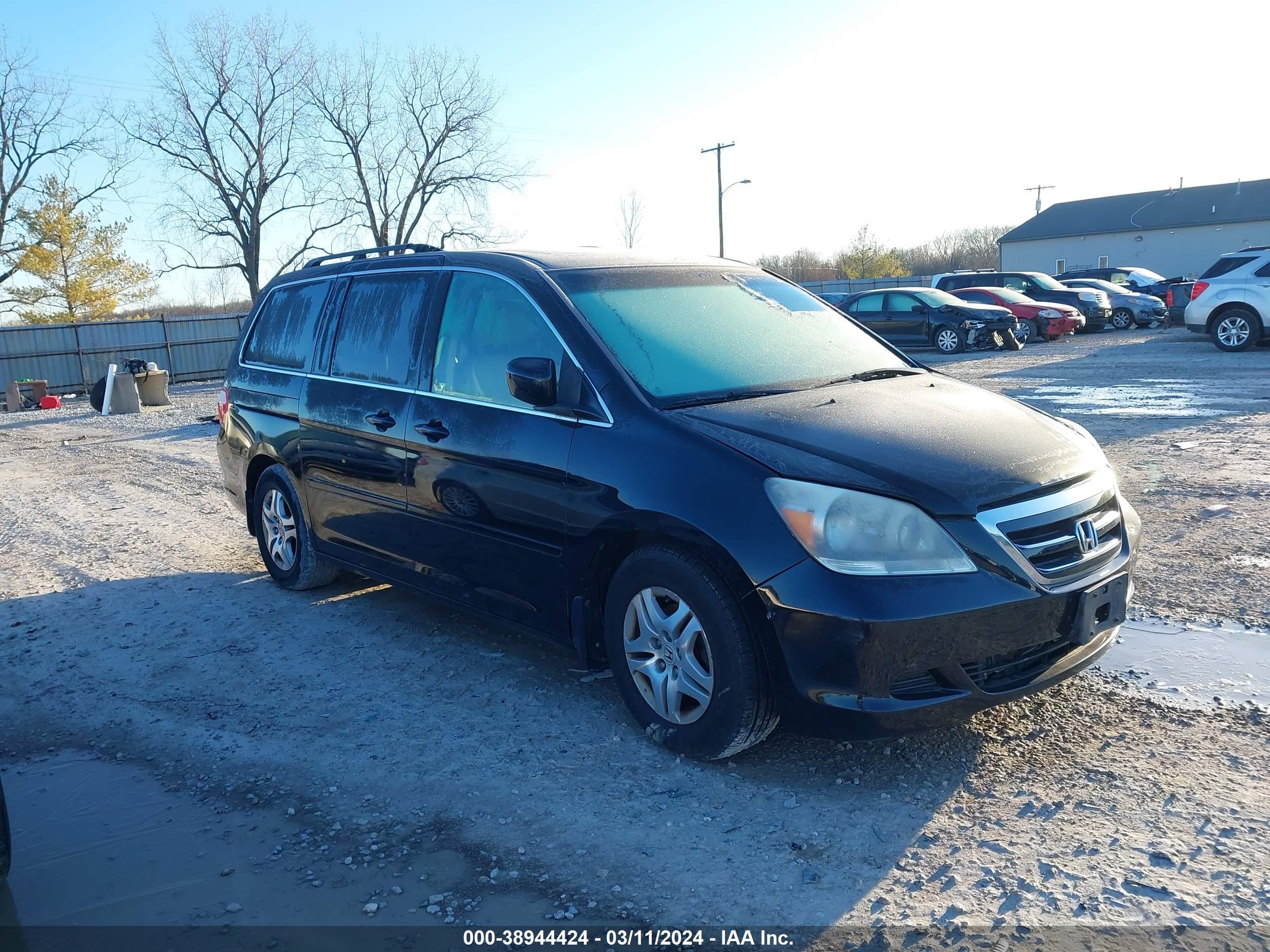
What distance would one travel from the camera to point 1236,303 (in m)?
18.1

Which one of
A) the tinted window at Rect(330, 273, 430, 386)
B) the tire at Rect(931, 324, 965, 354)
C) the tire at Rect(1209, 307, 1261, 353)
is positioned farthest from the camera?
the tire at Rect(931, 324, 965, 354)

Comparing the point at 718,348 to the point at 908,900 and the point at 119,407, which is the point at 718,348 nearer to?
the point at 908,900

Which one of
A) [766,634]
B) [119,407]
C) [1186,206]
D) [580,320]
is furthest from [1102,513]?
[1186,206]

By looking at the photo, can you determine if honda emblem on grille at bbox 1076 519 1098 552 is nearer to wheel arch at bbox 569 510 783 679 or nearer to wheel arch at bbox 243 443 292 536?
wheel arch at bbox 569 510 783 679

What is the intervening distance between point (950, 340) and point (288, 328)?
18.8 metres

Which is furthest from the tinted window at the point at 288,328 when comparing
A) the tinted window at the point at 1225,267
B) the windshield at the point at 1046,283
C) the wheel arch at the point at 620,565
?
the windshield at the point at 1046,283

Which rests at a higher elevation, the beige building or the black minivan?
the beige building

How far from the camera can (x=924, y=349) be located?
23328 millimetres

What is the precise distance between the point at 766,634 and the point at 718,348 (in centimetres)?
142

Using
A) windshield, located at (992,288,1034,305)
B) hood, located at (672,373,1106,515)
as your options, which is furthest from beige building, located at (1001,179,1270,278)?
hood, located at (672,373,1106,515)

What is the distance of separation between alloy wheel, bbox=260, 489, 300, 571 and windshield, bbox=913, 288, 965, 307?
1911cm

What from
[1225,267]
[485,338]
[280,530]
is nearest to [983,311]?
[1225,267]

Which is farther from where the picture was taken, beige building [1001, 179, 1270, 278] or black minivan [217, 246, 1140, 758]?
beige building [1001, 179, 1270, 278]

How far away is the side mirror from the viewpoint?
3.89 m
